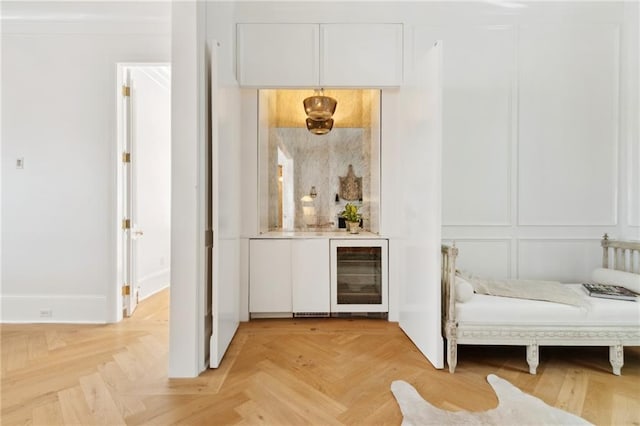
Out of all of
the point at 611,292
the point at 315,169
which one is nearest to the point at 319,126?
the point at 315,169

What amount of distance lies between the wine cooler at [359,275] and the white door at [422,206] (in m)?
0.26

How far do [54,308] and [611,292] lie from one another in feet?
16.3

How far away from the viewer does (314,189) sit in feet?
12.3

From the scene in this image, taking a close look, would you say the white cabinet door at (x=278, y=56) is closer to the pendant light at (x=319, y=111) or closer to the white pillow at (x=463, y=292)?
the pendant light at (x=319, y=111)

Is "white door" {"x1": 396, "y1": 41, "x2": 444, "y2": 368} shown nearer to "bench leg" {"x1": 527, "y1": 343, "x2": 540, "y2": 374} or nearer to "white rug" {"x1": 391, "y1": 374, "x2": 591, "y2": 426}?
"white rug" {"x1": 391, "y1": 374, "x2": 591, "y2": 426}

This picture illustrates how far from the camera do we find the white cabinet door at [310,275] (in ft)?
9.77

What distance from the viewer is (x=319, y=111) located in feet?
10.4

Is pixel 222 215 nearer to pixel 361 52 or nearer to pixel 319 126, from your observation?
pixel 319 126

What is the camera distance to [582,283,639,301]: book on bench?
207 centimetres

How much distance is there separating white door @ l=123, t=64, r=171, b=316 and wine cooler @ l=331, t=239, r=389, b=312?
7.23 ft

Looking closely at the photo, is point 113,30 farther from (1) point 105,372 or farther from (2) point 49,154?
(1) point 105,372

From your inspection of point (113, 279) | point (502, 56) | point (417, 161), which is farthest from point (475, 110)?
point (113, 279)

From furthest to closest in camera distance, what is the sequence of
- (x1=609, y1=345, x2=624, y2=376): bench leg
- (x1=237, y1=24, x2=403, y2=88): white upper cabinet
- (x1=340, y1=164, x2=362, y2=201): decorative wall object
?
(x1=340, y1=164, x2=362, y2=201): decorative wall object
(x1=237, y1=24, x2=403, y2=88): white upper cabinet
(x1=609, y1=345, x2=624, y2=376): bench leg

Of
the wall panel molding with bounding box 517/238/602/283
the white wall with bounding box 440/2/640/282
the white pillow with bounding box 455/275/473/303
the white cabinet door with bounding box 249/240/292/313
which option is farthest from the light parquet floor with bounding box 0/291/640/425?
the white wall with bounding box 440/2/640/282
